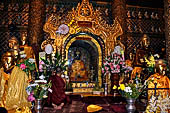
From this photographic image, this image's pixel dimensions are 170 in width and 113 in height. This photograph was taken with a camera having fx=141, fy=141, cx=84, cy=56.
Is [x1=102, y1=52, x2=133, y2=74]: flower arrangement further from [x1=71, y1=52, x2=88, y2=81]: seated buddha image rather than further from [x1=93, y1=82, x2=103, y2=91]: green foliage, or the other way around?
[x1=71, y1=52, x2=88, y2=81]: seated buddha image

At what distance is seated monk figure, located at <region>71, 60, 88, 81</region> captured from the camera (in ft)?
27.5

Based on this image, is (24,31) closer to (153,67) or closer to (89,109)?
(89,109)

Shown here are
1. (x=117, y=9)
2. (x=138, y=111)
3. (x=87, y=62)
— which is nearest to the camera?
(x=138, y=111)

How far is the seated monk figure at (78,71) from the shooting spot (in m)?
8.38

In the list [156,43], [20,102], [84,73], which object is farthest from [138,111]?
[156,43]

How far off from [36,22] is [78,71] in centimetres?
365

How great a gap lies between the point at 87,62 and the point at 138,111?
5731 millimetres

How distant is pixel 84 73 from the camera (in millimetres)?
8602

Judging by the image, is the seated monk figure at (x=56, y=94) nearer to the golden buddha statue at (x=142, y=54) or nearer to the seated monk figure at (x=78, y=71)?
the seated monk figure at (x=78, y=71)

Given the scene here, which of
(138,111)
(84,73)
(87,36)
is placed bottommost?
(138,111)

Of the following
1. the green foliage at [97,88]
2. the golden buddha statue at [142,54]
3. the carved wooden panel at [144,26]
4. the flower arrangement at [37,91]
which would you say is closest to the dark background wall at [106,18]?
the carved wooden panel at [144,26]

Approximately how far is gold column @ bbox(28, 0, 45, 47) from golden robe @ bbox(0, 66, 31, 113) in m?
3.54

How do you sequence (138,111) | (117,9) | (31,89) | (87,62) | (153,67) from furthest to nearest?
(87,62)
(117,9)
(153,67)
(138,111)
(31,89)

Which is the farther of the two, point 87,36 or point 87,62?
point 87,62
